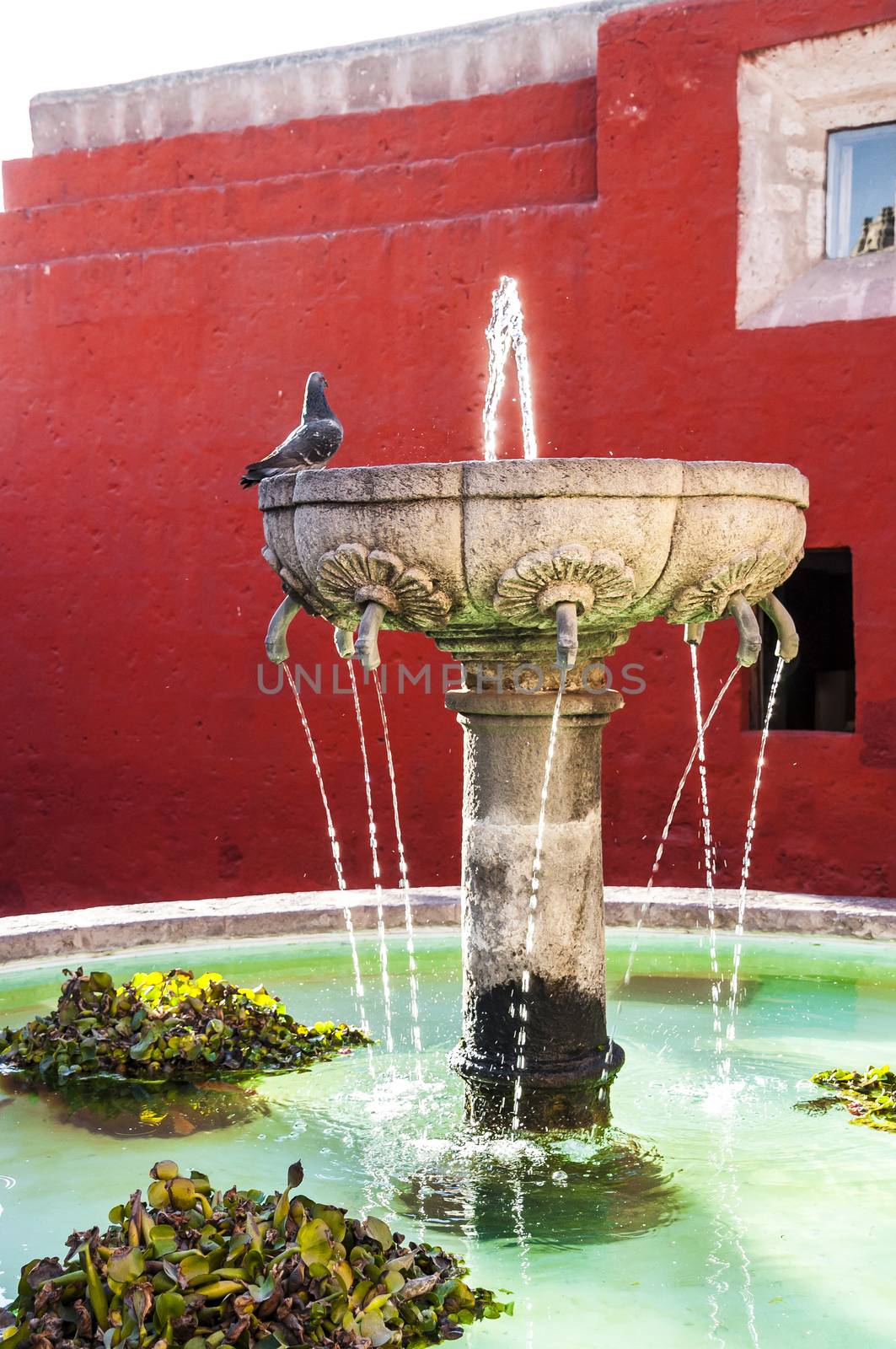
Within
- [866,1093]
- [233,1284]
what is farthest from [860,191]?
[233,1284]

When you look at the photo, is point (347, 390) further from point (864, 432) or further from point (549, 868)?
point (549, 868)

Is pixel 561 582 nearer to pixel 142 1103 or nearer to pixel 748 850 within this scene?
pixel 142 1103

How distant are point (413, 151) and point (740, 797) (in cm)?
340

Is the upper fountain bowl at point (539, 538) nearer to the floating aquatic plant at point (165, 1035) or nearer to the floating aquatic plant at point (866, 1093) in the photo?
the floating aquatic plant at point (866, 1093)

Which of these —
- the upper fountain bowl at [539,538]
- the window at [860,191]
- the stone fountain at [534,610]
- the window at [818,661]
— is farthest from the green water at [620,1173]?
the window at [818,661]

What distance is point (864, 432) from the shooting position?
21.1 ft

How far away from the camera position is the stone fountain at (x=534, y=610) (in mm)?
2742

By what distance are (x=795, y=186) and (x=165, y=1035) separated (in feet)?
15.8

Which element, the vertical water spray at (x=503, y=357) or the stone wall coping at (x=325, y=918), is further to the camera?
the vertical water spray at (x=503, y=357)

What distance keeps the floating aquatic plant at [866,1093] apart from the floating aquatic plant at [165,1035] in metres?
1.15

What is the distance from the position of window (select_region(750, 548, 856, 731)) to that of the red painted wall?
111 inches

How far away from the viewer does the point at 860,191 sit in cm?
670

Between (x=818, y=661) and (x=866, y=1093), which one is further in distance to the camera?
(x=818, y=661)

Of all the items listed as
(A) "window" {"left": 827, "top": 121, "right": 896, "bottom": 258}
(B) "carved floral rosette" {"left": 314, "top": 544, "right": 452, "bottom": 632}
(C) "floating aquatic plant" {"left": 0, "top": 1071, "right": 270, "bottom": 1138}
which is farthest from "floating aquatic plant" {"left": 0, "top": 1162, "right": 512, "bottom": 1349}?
(A) "window" {"left": 827, "top": 121, "right": 896, "bottom": 258}
